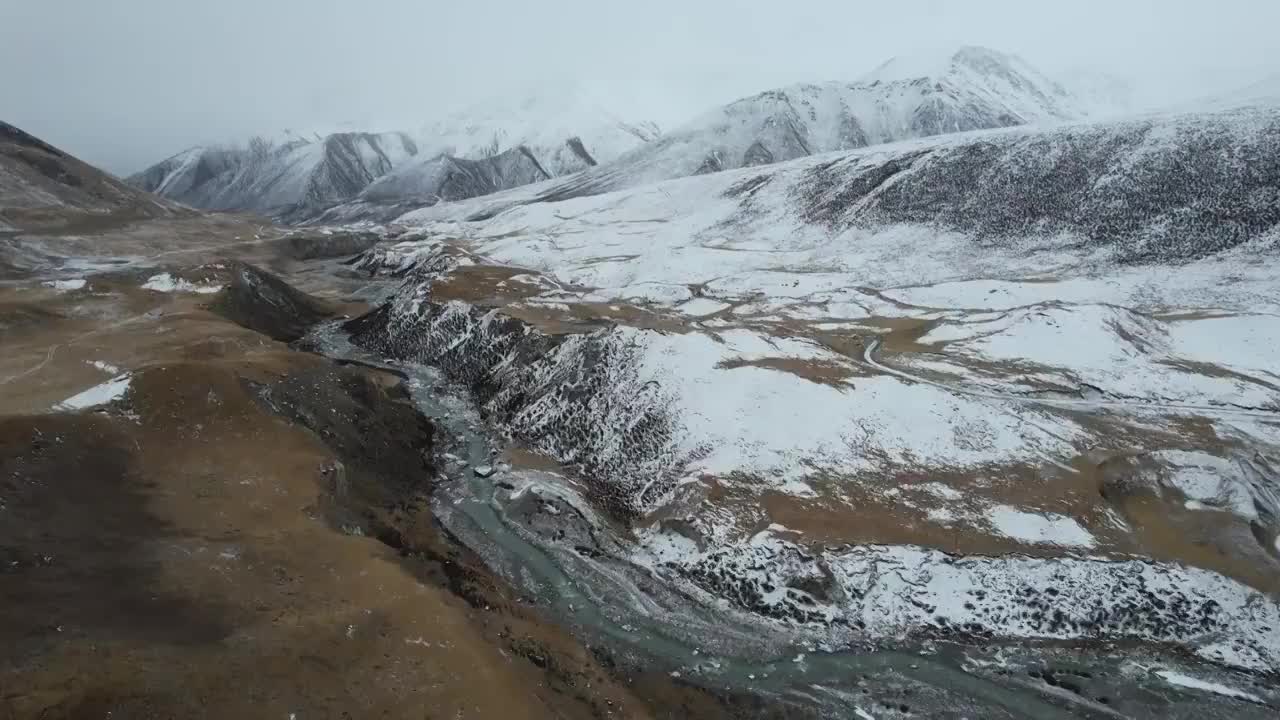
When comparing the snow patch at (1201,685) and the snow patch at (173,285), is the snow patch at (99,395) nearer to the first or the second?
the snow patch at (173,285)

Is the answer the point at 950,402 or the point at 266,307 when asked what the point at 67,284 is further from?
the point at 950,402

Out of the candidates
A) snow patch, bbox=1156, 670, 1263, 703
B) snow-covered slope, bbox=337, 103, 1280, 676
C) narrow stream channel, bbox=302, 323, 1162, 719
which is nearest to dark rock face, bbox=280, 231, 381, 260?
snow-covered slope, bbox=337, 103, 1280, 676

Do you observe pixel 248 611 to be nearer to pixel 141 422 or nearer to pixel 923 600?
pixel 141 422

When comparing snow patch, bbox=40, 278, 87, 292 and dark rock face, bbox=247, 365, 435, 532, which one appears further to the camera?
snow patch, bbox=40, 278, 87, 292

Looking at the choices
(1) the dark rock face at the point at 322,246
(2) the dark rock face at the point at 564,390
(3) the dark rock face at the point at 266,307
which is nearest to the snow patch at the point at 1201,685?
(2) the dark rock face at the point at 564,390

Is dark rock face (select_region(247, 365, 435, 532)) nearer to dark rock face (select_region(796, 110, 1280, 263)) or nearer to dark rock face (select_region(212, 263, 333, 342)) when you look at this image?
dark rock face (select_region(212, 263, 333, 342))
